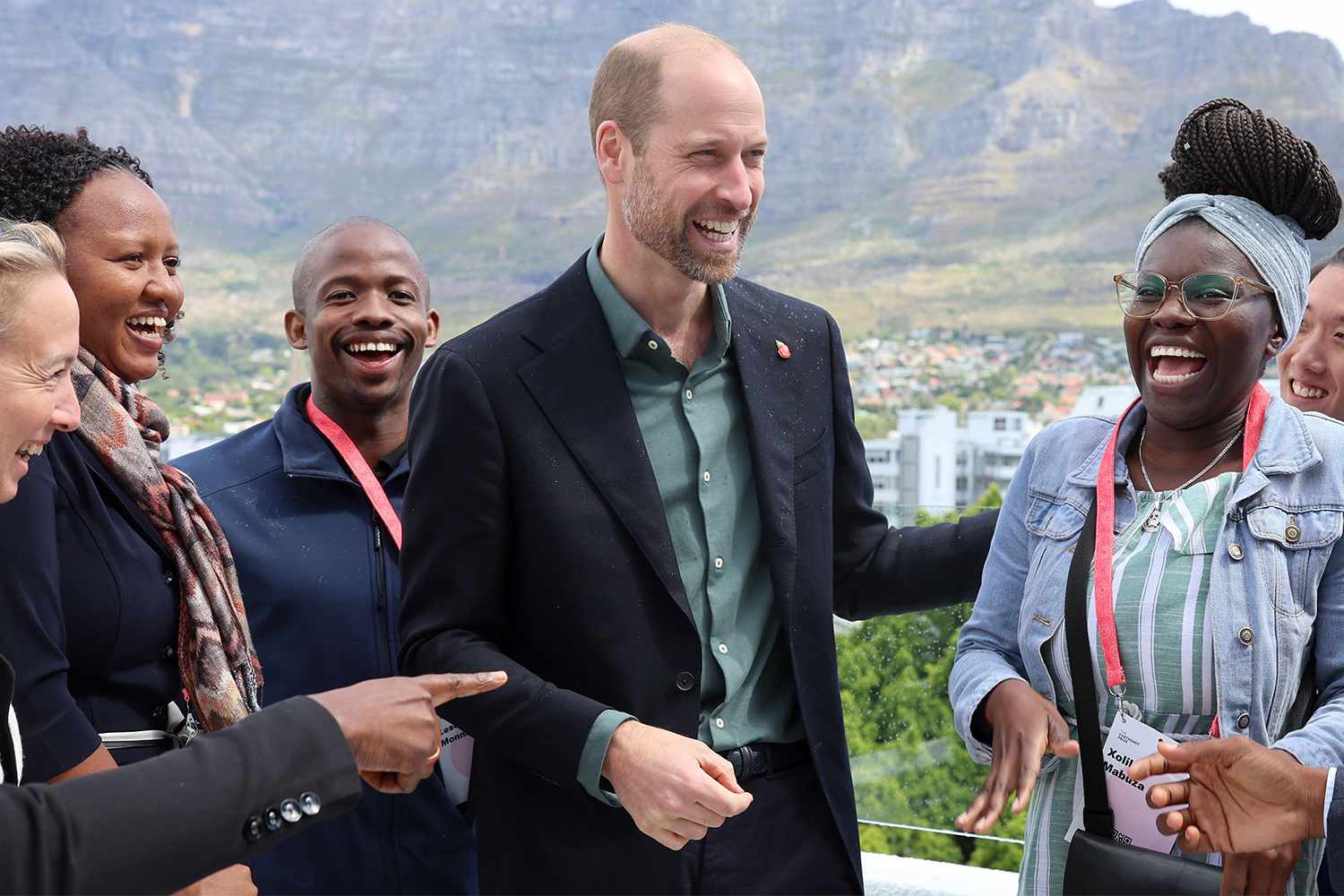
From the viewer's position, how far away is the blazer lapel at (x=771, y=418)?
1.91 m

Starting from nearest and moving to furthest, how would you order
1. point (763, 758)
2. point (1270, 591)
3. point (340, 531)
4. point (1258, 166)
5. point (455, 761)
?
1. point (1270, 591)
2. point (1258, 166)
3. point (763, 758)
4. point (455, 761)
5. point (340, 531)

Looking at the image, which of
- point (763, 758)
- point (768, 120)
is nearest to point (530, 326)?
point (763, 758)

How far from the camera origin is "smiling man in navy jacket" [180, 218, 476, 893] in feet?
7.49

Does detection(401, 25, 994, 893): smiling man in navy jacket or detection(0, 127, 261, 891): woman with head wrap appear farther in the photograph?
detection(401, 25, 994, 893): smiling man in navy jacket

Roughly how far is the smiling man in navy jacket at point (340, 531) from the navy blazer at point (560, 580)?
0.36m

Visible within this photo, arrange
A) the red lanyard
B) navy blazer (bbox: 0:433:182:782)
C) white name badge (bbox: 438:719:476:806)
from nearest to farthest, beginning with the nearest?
navy blazer (bbox: 0:433:182:782) < white name badge (bbox: 438:719:476:806) < the red lanyard

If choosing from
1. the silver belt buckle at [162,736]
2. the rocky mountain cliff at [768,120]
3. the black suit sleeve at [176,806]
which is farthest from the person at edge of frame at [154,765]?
the rocky mountain cliff at [768,120]

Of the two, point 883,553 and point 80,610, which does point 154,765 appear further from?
point 883,553

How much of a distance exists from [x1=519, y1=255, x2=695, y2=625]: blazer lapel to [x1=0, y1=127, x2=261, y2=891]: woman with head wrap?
560 mm

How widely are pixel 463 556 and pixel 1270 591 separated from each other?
3.45ft

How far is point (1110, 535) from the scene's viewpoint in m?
1.77

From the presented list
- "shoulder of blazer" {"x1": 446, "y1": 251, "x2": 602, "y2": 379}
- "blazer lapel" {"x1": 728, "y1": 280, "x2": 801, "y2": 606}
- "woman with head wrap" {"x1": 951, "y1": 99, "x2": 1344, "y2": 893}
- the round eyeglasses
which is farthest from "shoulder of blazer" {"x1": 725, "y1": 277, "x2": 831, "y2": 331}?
the round eyeglasses

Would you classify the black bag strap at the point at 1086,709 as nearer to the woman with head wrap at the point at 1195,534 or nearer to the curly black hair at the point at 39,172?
the woman with head wrap at the point at 1195,534

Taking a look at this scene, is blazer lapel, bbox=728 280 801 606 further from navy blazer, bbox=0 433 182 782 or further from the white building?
the white building
